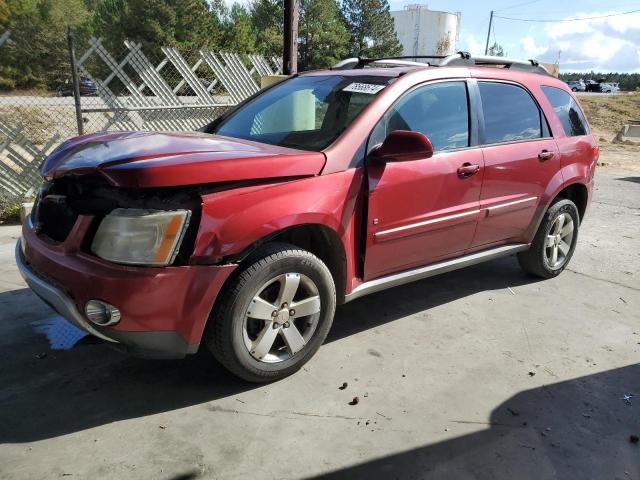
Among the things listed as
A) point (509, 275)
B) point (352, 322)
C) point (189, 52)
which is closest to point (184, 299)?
point (352, 322)

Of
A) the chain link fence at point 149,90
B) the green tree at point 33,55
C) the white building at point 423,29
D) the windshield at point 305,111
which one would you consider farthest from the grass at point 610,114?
the white building at point 423,29

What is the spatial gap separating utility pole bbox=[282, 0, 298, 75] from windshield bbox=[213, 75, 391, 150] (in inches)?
120

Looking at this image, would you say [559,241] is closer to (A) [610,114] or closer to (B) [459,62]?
(B) [459,62]

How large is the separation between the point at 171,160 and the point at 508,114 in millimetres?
2738

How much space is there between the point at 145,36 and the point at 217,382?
38.1 metres

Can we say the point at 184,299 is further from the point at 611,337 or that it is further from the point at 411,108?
the point at 611,337

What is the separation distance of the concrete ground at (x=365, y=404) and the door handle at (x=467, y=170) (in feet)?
3.54

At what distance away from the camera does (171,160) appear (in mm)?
2523

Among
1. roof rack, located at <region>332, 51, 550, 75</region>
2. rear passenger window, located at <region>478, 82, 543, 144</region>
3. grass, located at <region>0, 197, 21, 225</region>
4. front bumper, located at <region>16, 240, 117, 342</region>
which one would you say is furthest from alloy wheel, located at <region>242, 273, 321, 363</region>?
grass, located at <region>0, 197, 21, 225</region>

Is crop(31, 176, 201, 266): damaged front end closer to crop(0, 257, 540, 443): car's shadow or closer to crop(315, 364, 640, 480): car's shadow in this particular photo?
crop(0, 257, 540, 443): car's shadow

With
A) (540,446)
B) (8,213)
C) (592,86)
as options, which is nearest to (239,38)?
(8,213)

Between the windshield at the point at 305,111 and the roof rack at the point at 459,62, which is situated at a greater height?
the roof rack at the point at 459,62

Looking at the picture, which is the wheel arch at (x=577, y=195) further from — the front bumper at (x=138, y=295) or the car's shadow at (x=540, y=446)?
the front bumper at (x=138, y=295)

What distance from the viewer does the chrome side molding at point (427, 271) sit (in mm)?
3338
